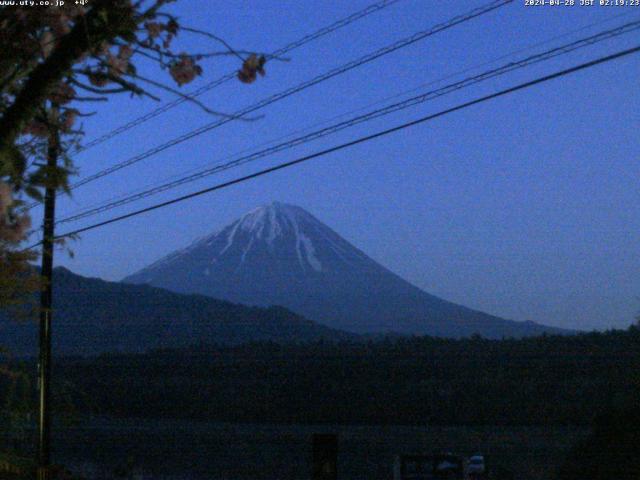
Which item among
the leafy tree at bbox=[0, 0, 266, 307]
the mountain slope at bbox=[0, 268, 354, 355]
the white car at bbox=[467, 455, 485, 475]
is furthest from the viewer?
the mountain slope at bbox=[0, 268, 354, 355]

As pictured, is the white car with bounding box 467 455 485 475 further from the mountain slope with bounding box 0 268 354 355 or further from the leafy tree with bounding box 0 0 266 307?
the mountain slope with bounding box 0 268 354 355

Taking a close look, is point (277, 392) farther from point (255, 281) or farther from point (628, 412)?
point (255, 281)

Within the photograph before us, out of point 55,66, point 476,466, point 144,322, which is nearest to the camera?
point 55,66

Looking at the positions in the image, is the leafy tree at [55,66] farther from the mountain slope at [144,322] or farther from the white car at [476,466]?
the mountain slope at [144,322]

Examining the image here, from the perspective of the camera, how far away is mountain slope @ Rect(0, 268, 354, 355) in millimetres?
80062

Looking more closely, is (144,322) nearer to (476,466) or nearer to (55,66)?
(476,466)

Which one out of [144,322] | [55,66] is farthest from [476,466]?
[144,322]

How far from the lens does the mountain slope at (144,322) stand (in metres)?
80.1

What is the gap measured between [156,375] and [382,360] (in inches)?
524

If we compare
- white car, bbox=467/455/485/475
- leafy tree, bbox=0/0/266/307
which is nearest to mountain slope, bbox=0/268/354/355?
white car, bbox=467/455/485/475

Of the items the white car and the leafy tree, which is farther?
the white car

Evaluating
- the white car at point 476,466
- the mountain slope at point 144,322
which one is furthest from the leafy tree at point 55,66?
the mountain slope at point 144,322

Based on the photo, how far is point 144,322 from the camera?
3401 inches

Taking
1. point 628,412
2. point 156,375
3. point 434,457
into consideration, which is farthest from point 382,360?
point 434,457
